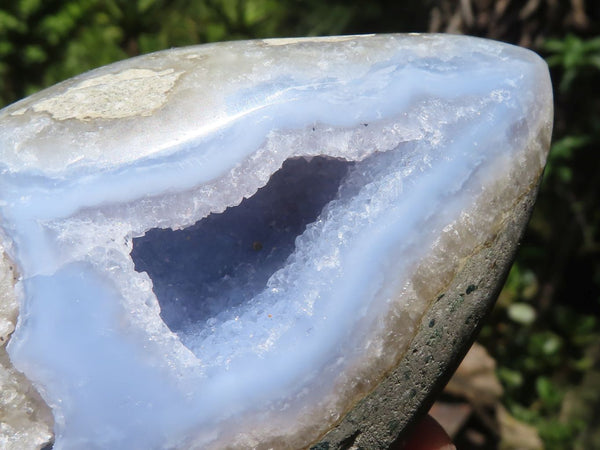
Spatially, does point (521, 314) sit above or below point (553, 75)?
below

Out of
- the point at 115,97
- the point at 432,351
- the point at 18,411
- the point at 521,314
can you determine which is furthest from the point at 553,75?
the point at 18,411

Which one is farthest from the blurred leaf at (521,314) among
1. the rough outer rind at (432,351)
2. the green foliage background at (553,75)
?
the rough outer rind at (432,351)

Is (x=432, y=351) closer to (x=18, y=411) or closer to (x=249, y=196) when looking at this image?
(x=249, y=196)

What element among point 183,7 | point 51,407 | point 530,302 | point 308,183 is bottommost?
point 530,302

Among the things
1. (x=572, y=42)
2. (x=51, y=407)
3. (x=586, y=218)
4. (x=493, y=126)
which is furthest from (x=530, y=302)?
(x=51, y=407)

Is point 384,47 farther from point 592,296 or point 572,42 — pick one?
point 592,296

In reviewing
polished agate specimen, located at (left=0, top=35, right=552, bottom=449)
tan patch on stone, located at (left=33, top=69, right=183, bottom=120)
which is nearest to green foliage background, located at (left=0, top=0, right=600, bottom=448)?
polished agate specimen, located at (left=0, top=35, right=552, bottom=449)

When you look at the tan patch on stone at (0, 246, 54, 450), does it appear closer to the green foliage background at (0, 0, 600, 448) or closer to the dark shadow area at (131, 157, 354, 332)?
the dark shadow area at (131, 157, 354, 332)

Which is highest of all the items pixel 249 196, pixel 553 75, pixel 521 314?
pixel 249 196
